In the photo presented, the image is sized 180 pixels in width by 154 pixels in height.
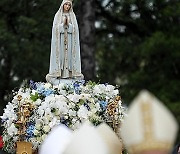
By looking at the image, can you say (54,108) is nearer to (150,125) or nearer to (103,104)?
(103,104)

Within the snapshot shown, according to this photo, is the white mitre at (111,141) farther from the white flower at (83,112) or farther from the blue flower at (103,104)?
the blue flower at (103,104)

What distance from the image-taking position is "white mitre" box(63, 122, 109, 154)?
254 centimetres

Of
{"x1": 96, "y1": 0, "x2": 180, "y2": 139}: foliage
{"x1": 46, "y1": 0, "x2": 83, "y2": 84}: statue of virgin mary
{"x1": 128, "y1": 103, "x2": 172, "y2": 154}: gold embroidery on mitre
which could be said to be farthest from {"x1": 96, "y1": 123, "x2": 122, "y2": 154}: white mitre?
{"x1": 96, "y1": 0, "x2": 180, "y2": 139}: foliage

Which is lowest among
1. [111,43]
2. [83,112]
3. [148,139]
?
[148,139]

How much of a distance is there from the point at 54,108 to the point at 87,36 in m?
7.39

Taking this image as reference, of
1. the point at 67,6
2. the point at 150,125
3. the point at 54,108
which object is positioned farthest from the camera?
the point at 67,6

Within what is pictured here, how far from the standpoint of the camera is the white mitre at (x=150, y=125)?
2312mm

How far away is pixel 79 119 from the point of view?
6195 millimetres

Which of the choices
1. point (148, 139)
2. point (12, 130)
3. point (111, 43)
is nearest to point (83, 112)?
point (12, 130)

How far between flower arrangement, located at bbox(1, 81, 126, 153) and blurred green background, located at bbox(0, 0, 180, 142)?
250 inches

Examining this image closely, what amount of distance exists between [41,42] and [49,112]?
940 cm

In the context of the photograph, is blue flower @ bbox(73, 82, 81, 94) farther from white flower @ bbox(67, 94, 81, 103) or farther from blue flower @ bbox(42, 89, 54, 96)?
blue flower @ bbox(42, 89, 54, 96)

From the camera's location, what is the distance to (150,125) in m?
2.32

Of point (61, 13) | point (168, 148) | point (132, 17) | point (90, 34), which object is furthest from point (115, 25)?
point (168, 148)
